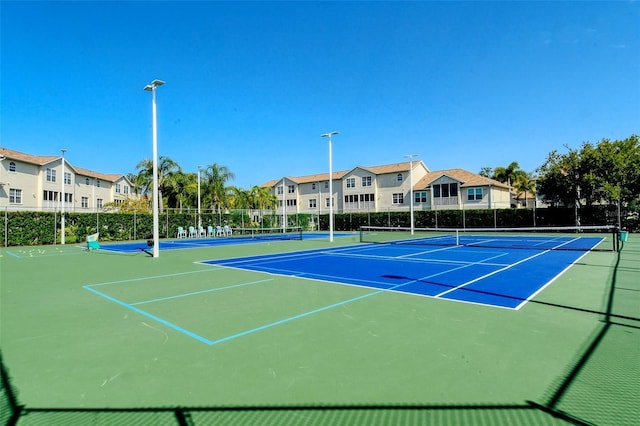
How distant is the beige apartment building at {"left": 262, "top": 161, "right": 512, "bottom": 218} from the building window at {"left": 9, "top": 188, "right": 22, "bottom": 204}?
29927 mm

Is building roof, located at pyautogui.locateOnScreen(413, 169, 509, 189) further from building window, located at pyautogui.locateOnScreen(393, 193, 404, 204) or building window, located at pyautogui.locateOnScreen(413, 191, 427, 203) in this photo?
building window, located at pyautogui.locateOnScreen(393, 193, 404, 204)

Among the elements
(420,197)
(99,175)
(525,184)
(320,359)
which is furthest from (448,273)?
(99,175)

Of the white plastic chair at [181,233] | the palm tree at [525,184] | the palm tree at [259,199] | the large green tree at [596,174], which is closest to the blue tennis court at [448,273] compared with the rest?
the white plastic chair at [181,233]

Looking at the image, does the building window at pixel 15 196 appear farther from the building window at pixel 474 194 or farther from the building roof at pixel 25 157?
the building window at pixel 474 194

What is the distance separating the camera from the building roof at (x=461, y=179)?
46656mm

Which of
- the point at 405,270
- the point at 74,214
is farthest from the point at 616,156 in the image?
the point at 74,214

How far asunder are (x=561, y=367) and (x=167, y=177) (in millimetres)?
47444

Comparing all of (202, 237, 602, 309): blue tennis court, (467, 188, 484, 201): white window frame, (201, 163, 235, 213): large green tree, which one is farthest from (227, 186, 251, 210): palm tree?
(202, 237, 602, 309): blue tennis court

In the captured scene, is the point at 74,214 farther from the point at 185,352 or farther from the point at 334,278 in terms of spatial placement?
the point at 185,352

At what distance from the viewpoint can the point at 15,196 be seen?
133 ft

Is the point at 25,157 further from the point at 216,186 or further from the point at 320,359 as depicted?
the point at 320,359

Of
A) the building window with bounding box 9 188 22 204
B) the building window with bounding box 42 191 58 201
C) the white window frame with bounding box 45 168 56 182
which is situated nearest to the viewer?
the building window with bounding box 9 188 22 204

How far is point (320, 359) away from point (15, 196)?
49887 mm

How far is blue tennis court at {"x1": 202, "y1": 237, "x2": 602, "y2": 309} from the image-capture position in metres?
8.05
